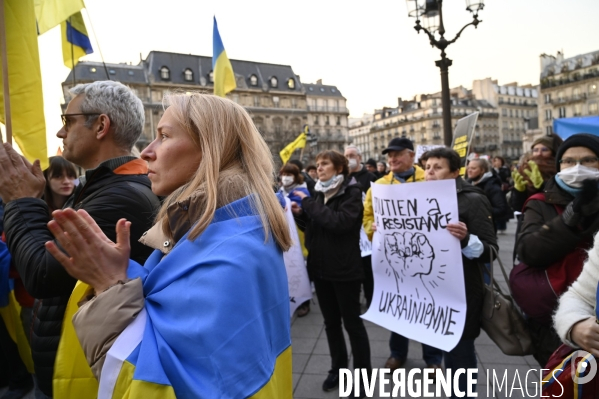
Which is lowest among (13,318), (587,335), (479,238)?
(13,318)

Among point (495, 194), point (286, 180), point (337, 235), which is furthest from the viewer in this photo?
point (495, 194)

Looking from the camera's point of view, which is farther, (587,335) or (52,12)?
(52,12)

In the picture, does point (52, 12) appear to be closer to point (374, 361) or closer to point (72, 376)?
A: point (72, 376)

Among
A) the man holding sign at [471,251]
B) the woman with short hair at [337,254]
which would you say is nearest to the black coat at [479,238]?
the man holding sign at [471,251]

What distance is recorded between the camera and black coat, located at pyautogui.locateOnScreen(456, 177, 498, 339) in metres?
3.00

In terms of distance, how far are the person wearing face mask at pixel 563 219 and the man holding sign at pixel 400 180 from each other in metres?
1.54

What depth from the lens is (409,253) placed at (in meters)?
3.53

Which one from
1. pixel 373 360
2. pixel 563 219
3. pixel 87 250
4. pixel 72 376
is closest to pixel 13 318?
pixel 72 376

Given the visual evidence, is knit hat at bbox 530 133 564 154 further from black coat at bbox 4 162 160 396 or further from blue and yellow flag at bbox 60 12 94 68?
blue and yellow flag at bbox 60 12 94 68

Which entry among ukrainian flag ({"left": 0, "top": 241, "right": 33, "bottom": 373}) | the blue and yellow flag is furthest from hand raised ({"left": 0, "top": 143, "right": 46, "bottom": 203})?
the blue and yellow flag

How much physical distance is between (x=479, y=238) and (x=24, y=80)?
3.27 meters

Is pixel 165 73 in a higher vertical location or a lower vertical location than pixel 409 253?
higher

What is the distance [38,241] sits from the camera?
1689 mm

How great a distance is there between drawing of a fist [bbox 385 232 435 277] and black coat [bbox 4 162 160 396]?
2262 millimetres
